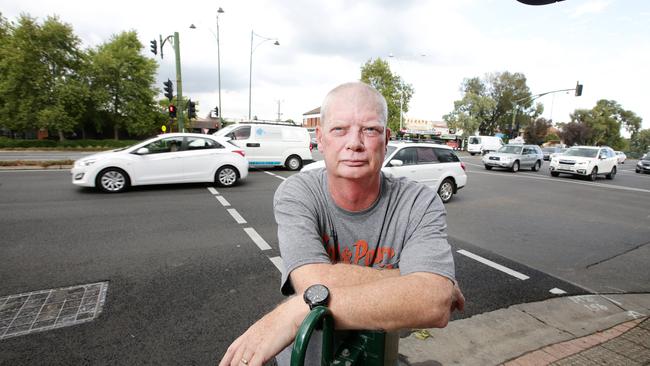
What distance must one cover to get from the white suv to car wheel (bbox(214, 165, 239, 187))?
17085mm

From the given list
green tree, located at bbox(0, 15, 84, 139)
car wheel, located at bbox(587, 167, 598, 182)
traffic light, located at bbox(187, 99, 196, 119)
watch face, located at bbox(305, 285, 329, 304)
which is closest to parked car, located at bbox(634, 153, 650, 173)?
car wheel, located at bbox(587, 167, 598, 182)

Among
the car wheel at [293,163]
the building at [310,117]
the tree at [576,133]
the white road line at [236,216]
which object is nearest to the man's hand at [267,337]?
the white road line at [236,216]

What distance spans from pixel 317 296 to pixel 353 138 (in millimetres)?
812

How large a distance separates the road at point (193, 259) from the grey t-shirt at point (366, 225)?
167 cm

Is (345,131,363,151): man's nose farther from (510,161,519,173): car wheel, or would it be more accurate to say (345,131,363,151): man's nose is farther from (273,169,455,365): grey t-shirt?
(510,161,519,173): car wheel

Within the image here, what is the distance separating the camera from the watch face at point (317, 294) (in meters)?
1.07

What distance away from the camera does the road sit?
271cm

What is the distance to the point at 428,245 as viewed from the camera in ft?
4.75

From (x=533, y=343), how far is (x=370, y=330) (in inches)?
99.7

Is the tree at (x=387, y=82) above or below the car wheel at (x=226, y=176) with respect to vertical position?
above

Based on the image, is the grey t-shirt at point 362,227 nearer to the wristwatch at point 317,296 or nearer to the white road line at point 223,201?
the wristwatch at point 317,296

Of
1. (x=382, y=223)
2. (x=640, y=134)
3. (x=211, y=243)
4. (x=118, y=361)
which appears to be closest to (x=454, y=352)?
(x=382, y=223)

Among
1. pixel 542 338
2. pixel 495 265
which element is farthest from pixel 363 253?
pixel 495 265

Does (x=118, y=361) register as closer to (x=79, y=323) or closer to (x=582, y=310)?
(x=79, y=323)
